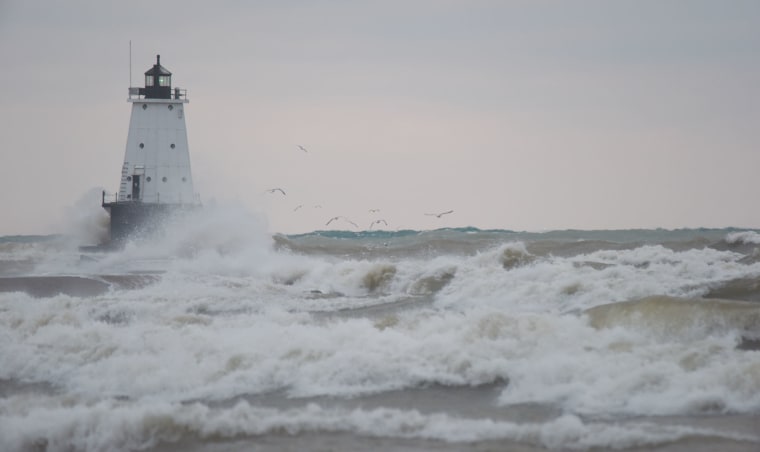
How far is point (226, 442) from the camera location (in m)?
10.9

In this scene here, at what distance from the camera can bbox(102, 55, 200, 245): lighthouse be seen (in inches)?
1718

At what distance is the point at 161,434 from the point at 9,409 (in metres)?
2.23

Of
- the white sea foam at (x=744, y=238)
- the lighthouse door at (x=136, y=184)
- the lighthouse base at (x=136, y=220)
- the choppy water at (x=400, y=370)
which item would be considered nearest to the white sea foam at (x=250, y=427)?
the choppy water at (x=400, y=370)

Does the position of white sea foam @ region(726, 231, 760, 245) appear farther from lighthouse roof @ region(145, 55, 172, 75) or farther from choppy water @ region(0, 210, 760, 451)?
lighthouse roof @ region(145, 55, 172, 75)

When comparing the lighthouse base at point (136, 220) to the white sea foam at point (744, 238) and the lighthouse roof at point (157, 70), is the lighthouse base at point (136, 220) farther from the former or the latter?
the white sea foam at point (744, 238)

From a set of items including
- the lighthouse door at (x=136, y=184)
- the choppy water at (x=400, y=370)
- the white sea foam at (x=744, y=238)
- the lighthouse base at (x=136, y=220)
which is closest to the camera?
the choppy water at (x=400, y=370)

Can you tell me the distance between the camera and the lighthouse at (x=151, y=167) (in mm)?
43625

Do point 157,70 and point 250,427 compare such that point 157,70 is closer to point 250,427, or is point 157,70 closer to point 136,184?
point 136,184

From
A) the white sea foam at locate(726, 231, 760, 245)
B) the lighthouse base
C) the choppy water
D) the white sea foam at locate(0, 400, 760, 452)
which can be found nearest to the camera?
the white sea foam at locate(0, 400, 760, 452)

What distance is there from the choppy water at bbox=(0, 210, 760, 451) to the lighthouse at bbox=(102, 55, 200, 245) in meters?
20.7

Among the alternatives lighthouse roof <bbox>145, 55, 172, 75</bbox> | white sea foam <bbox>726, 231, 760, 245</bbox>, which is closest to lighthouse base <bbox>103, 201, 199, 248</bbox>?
lighthouse roof <bbox>145, 55, 172, 75</bbox>

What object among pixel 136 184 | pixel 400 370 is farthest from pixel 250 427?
pixel 136 184

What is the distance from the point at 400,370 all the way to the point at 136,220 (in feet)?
105

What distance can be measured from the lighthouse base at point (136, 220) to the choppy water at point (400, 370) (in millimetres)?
20367
